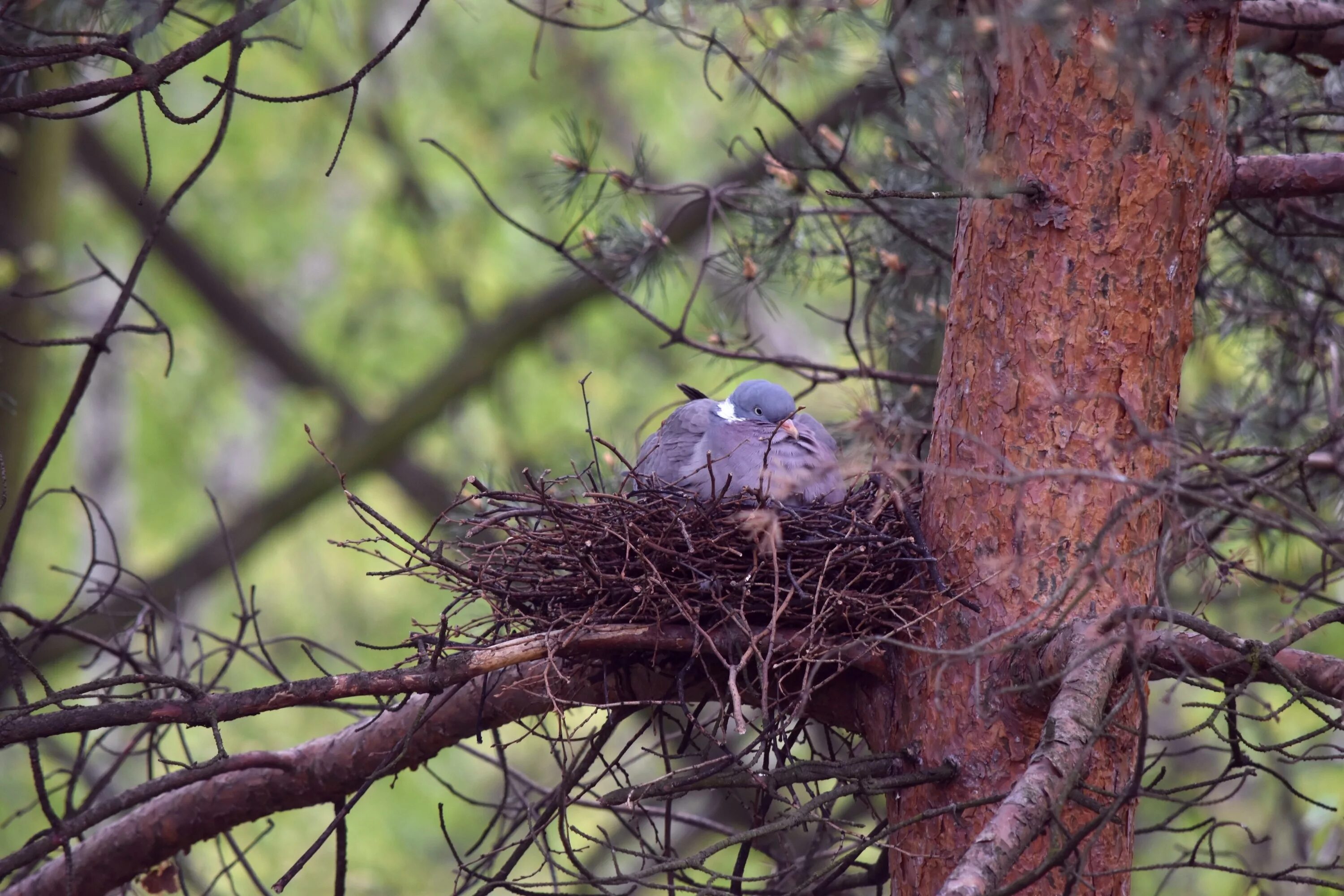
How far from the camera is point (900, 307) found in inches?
159

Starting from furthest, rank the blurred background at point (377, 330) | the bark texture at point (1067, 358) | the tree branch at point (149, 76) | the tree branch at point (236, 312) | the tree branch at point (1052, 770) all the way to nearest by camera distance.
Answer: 1. the tree branch at point (236, 312)
2. the blurred background at point (377, 330)
3. the bark texture at point (1067, 358)
4. the tree branch at point (149, 76)
5. the tree branch at point (1052, 770)

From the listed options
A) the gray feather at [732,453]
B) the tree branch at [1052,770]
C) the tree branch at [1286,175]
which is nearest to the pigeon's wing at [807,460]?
the gray feather at [732,453]

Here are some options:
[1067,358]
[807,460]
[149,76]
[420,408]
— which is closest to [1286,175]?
[1067,358]

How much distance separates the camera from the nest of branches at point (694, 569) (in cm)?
246

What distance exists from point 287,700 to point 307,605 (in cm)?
858

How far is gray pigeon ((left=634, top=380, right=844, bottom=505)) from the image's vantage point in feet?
10.2

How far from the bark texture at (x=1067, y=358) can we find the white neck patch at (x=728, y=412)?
3.76ft

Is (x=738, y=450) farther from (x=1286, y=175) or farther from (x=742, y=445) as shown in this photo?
(x=1286, y=175)

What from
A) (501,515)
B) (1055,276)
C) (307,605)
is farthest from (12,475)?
(307,605)

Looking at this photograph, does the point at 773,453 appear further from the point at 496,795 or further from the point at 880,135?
the point at 496,795

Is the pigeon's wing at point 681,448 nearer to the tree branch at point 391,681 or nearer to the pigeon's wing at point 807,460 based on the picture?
the pigeon's wing at point 807,460

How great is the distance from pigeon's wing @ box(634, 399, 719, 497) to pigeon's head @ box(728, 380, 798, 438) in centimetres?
11

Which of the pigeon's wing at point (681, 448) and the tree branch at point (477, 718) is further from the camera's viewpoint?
the pigeon's wing at point (681, 448)

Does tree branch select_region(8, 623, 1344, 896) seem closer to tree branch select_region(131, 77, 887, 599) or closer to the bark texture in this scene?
the bark texture
